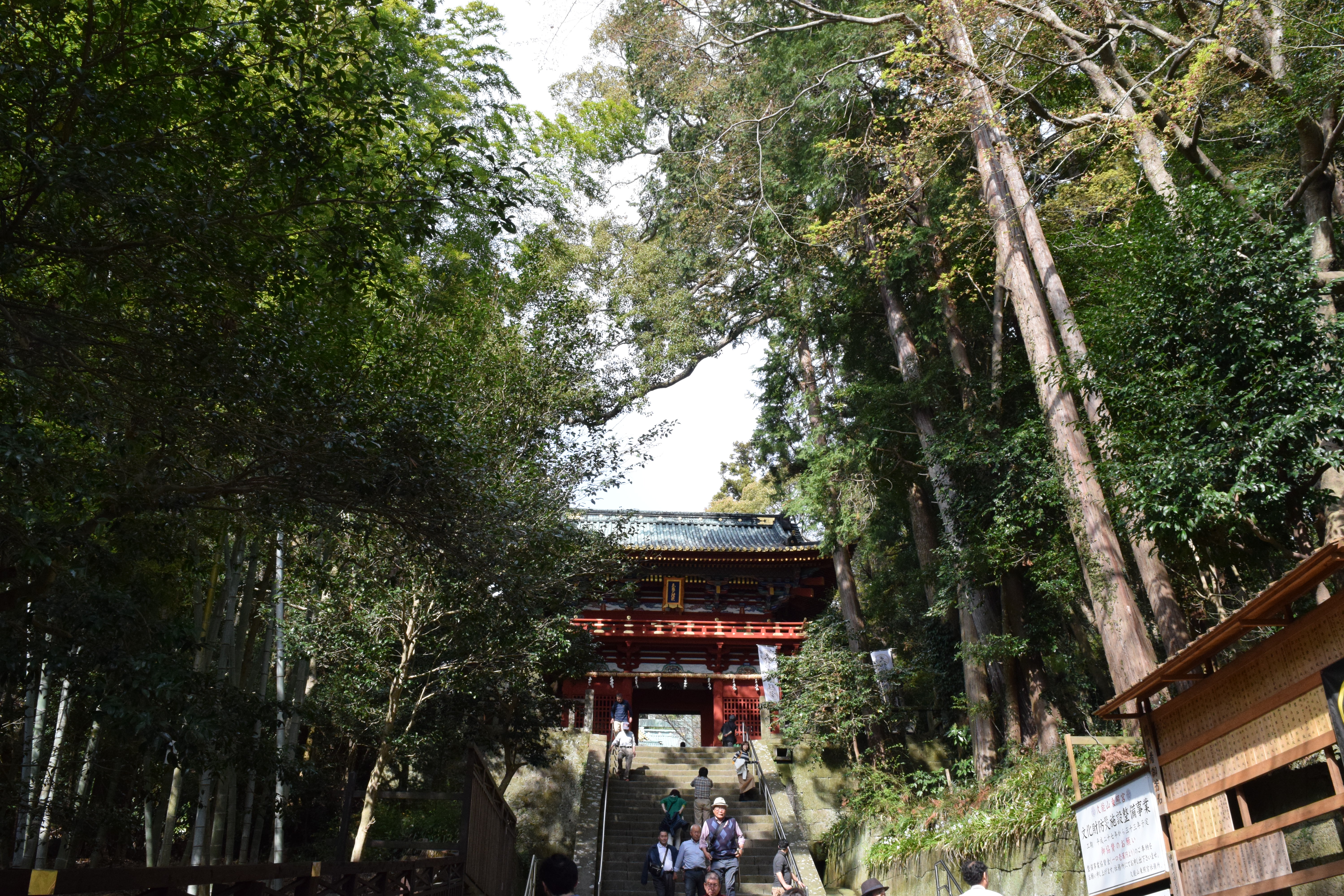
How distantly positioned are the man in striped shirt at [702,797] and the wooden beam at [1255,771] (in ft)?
24.6

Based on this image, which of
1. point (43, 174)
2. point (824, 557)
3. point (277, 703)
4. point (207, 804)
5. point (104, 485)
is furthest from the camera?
point (824, 557)

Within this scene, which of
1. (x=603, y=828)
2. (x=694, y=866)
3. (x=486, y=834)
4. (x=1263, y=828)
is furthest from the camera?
(x=603, y=828)

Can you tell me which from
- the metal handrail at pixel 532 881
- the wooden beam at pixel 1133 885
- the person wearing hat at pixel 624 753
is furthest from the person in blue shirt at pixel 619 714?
the wooden beam at pixel 1133 885

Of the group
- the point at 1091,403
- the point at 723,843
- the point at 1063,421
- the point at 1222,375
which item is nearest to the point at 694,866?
the point at 723,843

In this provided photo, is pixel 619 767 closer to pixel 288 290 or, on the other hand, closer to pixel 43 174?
pixel 288 290

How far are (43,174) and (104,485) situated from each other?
1593 millimetres

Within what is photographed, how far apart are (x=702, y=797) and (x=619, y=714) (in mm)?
4381

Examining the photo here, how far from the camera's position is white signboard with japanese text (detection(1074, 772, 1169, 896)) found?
19.3 feet

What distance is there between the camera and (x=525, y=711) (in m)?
11.1

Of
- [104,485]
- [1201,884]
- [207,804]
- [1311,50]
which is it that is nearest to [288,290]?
[104,485]

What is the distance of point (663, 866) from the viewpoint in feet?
30.1

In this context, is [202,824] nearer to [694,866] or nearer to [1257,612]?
[694,866]

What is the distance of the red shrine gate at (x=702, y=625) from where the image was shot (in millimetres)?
18438

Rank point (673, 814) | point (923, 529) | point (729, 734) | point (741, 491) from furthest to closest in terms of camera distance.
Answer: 1. point (741, 491)
2. point (729, 734)
3. point (923, 529)
4. point (673, 814)
